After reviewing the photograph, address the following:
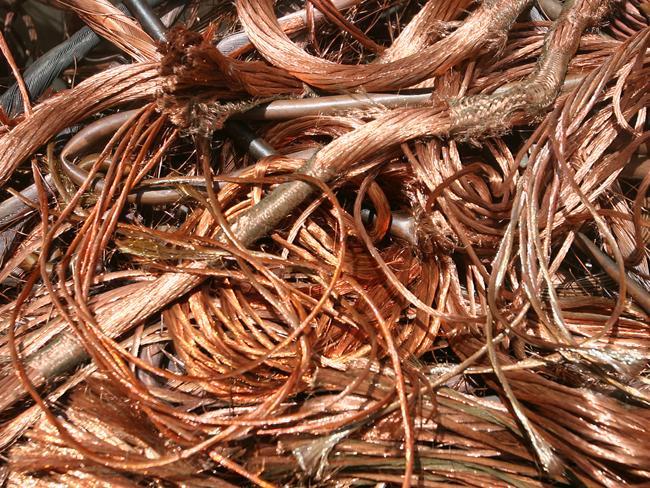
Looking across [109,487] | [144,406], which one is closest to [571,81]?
[144,406]

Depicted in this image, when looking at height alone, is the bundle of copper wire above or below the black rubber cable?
below

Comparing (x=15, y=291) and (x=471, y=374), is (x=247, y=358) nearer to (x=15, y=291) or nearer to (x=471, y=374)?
(x=471, y=374)

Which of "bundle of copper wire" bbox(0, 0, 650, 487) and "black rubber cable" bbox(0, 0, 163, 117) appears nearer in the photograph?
"bundle of copper wire" bbox(0, 0, 650, 487)

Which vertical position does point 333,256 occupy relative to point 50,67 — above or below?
below

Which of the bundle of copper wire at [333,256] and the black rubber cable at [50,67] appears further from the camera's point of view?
the black rubber cable at [50,67]

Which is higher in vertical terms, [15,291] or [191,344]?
[15,291]

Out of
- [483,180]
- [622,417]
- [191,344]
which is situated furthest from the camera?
[483,180]

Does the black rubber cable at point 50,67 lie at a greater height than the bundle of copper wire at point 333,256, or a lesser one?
greater

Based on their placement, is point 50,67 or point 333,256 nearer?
point 333,256
